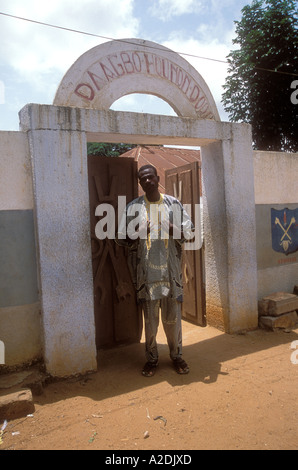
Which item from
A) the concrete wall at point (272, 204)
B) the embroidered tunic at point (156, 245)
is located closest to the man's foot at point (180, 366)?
the embroidered tunic at point (156, 245)

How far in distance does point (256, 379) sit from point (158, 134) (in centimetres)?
286

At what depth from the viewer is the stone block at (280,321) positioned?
4875 millimetres

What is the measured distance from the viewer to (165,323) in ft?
12.7

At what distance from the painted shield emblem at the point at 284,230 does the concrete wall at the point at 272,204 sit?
7cm

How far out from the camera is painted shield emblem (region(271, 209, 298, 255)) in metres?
5.40

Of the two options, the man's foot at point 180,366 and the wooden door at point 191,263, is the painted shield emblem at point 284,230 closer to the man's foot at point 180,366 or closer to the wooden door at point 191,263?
the wooden door at point 191,263

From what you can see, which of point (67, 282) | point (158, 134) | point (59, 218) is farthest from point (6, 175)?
point (158, 134)

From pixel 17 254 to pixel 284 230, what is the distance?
397 centimetres

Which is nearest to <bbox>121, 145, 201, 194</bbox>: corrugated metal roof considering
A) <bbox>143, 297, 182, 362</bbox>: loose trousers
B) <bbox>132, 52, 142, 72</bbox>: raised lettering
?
<bbox>132, 52, 142, 72</bbox>: raised lettering

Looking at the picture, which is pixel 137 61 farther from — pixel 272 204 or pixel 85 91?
pixel 272 204

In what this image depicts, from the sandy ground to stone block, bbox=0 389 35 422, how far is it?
0.06 meters

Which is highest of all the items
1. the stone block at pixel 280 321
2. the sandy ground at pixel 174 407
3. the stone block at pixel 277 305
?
the stone block at pixel 277 305

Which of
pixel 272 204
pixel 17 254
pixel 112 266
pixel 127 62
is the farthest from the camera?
pixel 272 204

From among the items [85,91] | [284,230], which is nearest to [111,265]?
[85,91]
